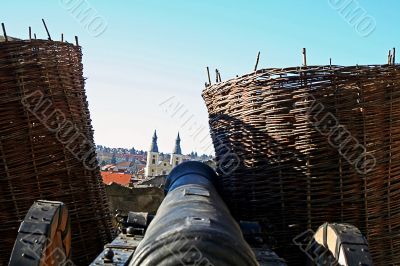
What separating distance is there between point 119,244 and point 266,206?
5.00 feet

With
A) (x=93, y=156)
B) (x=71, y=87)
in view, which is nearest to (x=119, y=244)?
(x=93, y=156)

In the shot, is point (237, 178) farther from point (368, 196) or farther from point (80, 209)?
point (80, 209)

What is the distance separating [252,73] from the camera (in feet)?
15.1

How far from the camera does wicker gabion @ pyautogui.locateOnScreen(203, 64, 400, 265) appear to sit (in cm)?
425
